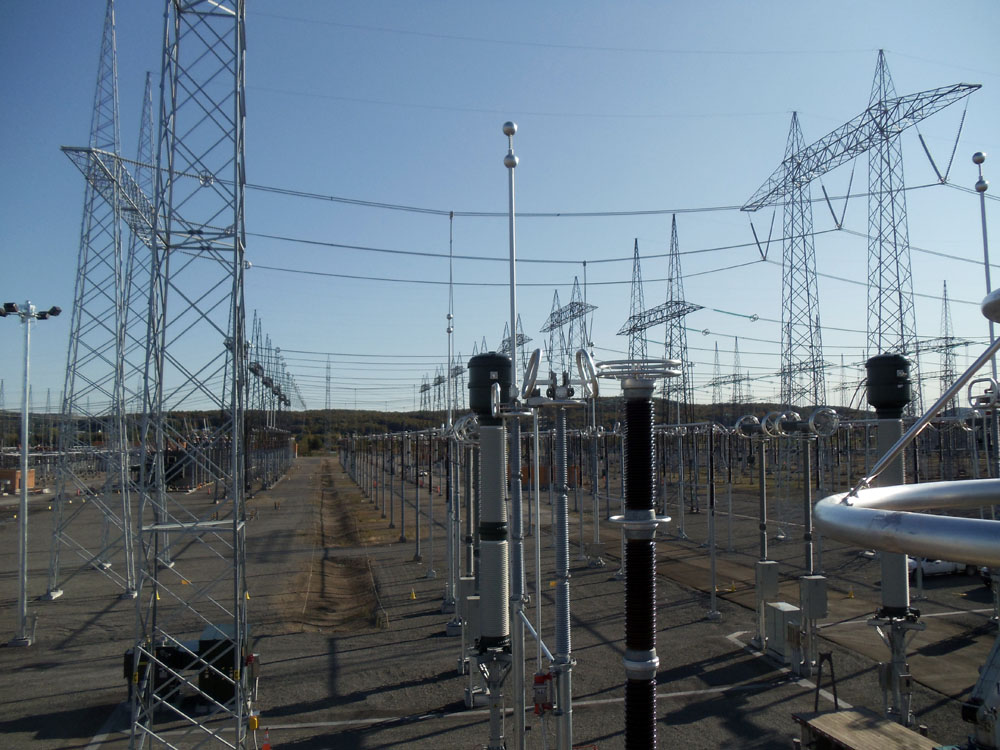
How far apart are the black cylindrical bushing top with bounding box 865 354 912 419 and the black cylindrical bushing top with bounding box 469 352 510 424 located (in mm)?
4715

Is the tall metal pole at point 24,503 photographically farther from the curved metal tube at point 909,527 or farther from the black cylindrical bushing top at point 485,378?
the curved metal tube at point 909,527

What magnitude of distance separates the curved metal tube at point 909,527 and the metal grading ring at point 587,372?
7.42 ft

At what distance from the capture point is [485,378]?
6.90 m

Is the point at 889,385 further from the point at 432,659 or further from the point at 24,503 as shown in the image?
the point at 24,503

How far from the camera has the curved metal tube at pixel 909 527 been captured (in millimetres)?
1357

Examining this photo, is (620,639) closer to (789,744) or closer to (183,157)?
(789,744)

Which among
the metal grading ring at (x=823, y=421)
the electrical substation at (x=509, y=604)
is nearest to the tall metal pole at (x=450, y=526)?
the electrical substation at (x=509, y=604)

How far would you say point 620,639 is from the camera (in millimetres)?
11867

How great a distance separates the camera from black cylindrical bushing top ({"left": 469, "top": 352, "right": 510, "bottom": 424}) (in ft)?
22.5

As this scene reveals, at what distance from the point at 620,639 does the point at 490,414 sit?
6824 millimetres

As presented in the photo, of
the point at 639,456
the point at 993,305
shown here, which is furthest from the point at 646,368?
the point at 993,305

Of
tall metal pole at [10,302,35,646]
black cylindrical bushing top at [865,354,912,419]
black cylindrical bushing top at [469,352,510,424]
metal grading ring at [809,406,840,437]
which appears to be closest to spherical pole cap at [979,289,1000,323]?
black cylindrical bushing top at [469,352,510,424]

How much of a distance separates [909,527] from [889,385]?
7.97m

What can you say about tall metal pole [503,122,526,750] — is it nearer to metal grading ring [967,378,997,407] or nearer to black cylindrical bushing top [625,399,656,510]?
black cylindrical bushing top [625,399,656,510]
